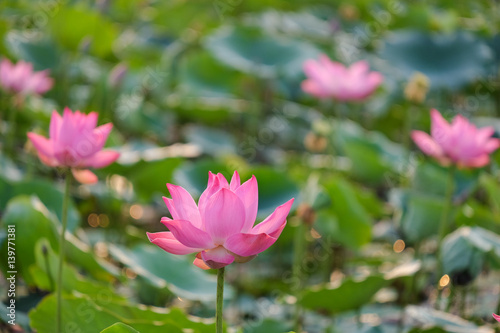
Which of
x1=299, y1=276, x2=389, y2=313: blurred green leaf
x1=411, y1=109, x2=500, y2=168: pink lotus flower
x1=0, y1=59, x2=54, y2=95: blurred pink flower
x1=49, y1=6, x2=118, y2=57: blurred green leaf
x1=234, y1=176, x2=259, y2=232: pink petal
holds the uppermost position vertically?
x1=49, y1=6, x2=118, y2=57: blurred green leaf

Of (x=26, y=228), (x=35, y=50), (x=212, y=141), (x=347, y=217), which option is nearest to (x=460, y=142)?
(x=347, y=217)

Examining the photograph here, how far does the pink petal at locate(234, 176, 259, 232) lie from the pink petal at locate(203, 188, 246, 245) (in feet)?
0.04

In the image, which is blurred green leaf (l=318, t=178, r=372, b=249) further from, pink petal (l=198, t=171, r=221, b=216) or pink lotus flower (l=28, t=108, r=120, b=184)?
pink petal (l=198, t=171, r=221, b=216)

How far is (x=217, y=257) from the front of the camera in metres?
0.68

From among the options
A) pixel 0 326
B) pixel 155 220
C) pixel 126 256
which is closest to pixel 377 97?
pixel 155 220

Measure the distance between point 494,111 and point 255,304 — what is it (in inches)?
72.2

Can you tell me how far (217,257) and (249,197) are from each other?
0.24ft

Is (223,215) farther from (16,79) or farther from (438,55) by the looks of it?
(438,55)

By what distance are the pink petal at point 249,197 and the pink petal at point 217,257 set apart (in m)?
0.04

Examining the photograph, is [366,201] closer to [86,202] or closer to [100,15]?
[86,202]

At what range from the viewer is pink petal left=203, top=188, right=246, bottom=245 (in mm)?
668

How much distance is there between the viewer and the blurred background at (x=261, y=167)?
118cm

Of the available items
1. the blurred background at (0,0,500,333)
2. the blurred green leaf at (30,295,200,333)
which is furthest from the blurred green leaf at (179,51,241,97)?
the blurred green leaf at (30,295,200,333)

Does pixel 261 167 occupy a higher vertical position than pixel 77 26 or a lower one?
lower
